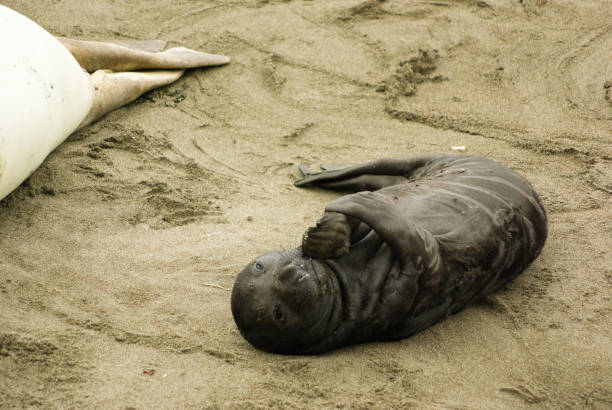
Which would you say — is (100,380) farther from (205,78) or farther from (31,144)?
(205,78)

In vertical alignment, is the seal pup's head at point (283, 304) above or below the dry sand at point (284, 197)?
above

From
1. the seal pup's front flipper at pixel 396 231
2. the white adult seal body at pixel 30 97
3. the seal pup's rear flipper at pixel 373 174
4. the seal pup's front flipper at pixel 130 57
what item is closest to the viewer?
the seal pup's front flipper at pixel 396 231

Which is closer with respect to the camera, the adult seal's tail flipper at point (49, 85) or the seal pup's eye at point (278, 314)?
the seal pup's eye at point (278, 314)

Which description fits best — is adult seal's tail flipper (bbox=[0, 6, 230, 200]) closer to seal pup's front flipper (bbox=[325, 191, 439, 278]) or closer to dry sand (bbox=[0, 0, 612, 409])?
dry sand (bbox=[0, 0, 612, 409])

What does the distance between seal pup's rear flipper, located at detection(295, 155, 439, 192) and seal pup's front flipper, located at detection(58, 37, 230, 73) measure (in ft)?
5.97

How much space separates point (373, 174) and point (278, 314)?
175 cm

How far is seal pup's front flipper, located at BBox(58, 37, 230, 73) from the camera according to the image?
5.29 m

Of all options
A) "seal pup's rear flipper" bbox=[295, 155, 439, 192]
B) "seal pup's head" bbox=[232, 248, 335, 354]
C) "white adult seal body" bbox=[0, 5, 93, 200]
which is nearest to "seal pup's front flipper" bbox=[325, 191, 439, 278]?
"seal pup's head" bbox=[232, 248, 335, 354]

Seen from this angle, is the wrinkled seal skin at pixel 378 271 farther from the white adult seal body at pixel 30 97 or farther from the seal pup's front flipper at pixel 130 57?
the seal pup's front flipper at pixel 130 57

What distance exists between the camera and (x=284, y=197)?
4.51m

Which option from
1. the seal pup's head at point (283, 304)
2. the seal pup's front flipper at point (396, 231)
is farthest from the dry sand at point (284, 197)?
the seal pup's front flipper at point (396, 231)

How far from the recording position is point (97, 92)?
512cm

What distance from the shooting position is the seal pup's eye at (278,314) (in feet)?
9.69

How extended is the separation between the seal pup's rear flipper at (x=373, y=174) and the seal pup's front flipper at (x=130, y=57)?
1819 millimetres
